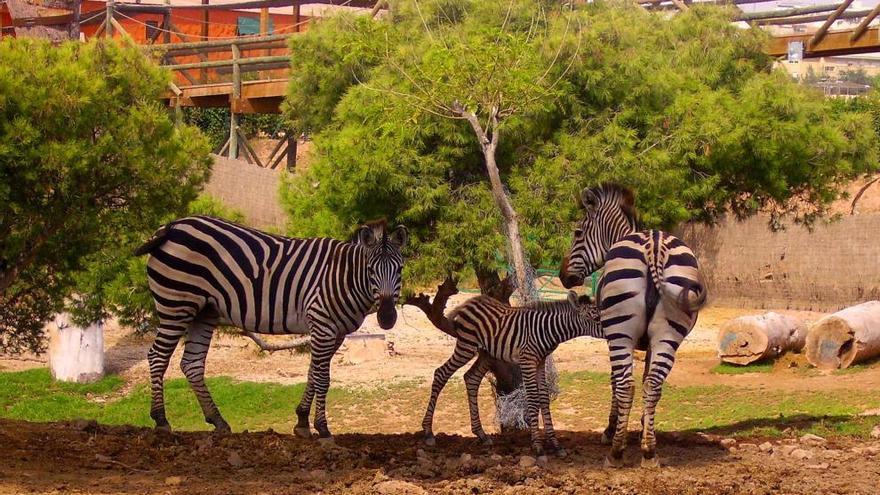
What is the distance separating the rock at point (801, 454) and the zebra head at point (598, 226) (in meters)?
2.25

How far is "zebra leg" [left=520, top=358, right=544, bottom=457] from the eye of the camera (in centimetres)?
1023

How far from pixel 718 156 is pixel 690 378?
6.57 metres

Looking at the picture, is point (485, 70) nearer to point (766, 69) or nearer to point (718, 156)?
point (718, 156)

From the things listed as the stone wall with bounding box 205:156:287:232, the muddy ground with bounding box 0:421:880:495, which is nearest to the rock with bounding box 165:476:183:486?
the muddy ground with bounding box 0:421:880:495

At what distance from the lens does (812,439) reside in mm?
10938

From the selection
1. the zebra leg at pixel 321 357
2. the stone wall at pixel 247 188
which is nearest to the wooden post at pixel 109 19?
the stone wall at pixel 247 188

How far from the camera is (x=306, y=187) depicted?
14.4 meters

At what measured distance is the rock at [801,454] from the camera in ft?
33.1

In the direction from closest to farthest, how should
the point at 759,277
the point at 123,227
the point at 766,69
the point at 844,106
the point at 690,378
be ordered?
1. the point at 123,227
2. the point at 766,69
3. the point at 690,378
4. the point at 759,277
5. the point at 844,106

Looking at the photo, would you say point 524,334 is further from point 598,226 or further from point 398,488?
point 398,488

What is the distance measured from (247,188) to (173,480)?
14357 millimetres

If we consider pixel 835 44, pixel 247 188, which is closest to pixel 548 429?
pixel 247 188

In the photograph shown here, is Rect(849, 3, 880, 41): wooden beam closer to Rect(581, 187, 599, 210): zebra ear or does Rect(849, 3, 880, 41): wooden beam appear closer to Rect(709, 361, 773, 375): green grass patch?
Rect(709, 361, 773, 375): green grass patch

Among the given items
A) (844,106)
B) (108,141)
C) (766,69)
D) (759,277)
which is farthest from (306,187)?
(844,106)
